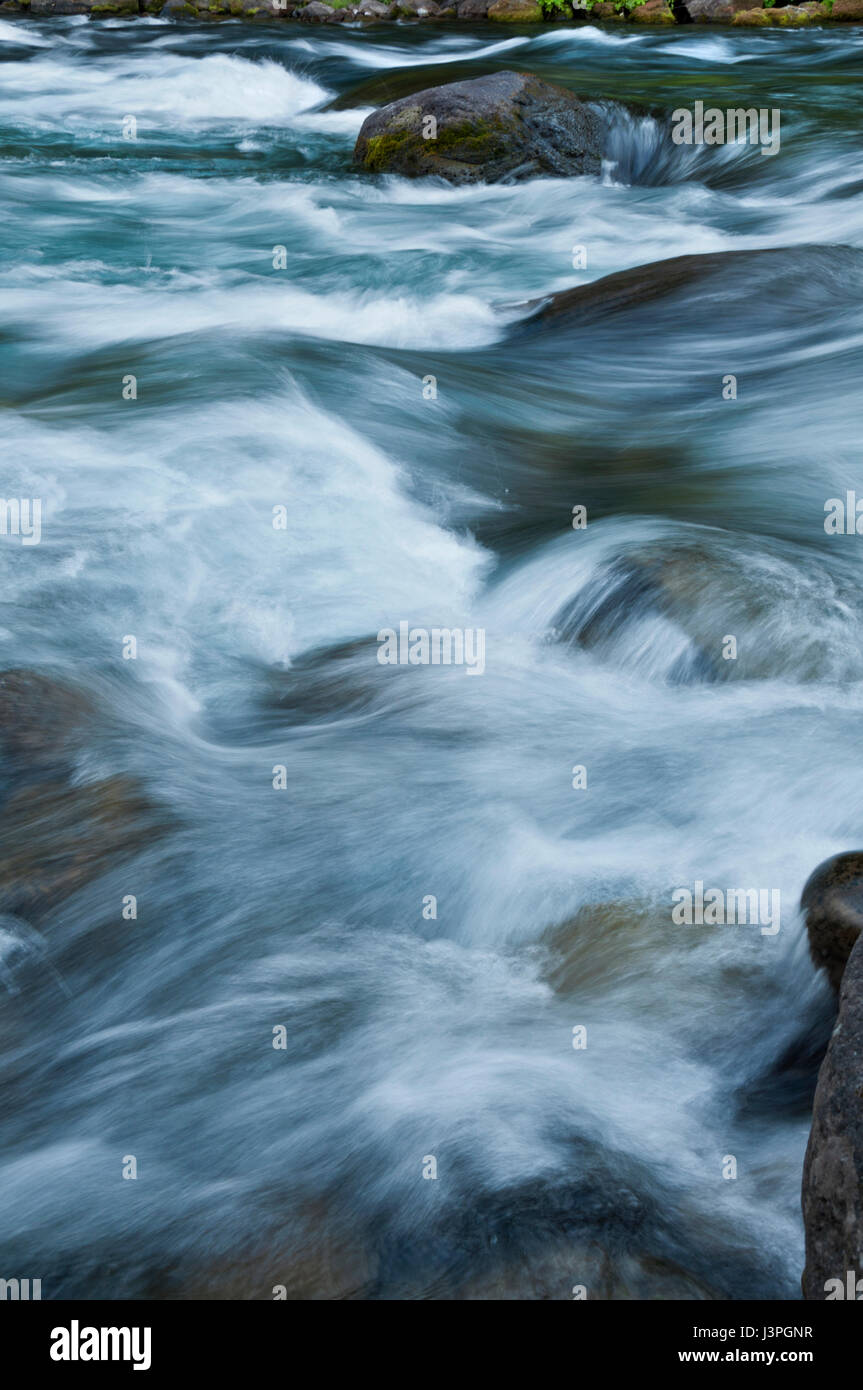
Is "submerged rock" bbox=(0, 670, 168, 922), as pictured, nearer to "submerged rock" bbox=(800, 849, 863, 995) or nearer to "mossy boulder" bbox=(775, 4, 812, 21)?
"submerged rock" bbox=(800, 849, 863, 995)

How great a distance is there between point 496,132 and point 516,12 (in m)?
12.5

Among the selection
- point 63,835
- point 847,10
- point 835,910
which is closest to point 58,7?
point 847,10

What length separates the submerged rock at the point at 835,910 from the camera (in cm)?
341

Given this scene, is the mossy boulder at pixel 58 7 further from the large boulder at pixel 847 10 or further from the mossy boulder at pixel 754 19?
the large boulder at pixel 847 10

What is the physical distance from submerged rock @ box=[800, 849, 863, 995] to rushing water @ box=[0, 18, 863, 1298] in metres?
0.08

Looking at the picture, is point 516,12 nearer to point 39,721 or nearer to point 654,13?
point 654,13

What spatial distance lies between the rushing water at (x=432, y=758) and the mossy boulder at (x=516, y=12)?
1473 centimetres

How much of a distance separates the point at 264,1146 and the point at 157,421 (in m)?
4.68

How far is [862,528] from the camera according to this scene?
237 inches

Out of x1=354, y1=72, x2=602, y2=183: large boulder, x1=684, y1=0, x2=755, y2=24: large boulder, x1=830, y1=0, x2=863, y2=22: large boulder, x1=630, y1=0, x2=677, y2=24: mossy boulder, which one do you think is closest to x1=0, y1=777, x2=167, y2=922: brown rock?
x1=354, y1=72, x2=602, y2=183: large boulder

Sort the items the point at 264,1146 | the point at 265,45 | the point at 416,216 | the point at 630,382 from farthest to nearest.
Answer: the point at 265,45
the point at 416,216
the point at 630,382
the point at 264,1146

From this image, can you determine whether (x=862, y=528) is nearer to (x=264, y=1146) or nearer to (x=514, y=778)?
(x=514, y=778)

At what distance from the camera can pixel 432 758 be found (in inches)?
187
